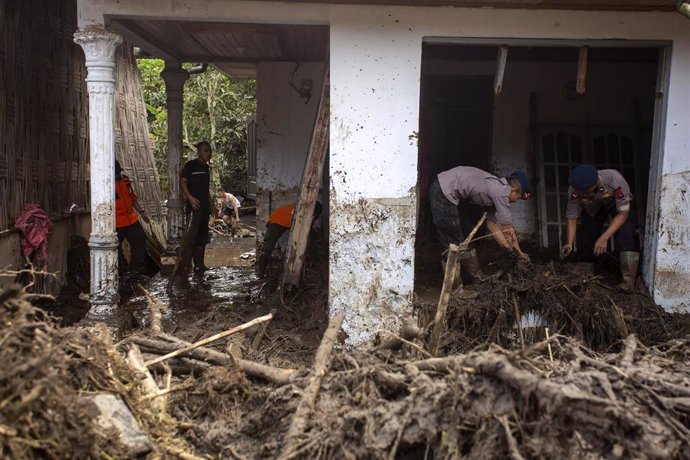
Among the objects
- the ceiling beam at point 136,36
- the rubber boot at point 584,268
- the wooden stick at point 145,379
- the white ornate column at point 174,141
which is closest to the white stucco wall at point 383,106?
the rubber boot at point 584,268

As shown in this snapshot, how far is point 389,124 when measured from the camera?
684 centimetres

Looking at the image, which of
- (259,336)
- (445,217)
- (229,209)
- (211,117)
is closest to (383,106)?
(445,217)

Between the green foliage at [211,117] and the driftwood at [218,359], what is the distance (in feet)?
47.8

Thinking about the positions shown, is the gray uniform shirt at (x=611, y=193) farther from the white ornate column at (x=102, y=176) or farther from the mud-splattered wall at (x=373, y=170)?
the white ornate column at (x=102, y=176)

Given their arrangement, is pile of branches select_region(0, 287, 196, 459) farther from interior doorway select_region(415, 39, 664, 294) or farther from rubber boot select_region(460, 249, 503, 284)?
interior doorway select_region(415, 39, 664, 294)

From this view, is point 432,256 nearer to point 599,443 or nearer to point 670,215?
point 670,215

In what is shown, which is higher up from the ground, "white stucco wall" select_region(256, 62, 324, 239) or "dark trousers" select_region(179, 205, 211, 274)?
"white stucco wall" select_region(256, 62, 324, 239)

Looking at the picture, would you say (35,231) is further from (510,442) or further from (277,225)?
(510,442)

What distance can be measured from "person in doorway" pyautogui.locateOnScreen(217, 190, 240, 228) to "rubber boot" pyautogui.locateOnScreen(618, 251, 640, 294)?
10.9 metres

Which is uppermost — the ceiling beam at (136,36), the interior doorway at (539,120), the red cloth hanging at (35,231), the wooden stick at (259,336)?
the ceiling beam at (136,36)

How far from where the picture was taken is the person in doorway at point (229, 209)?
16978 mm

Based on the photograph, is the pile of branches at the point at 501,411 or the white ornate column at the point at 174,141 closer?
the pile of branches at the point at 501,411

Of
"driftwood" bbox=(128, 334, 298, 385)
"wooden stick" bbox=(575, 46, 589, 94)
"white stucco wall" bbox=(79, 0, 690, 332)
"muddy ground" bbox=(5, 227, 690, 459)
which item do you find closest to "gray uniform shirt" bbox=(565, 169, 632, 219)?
"white stucco wall" bbox=(79, 0, 690, 332)

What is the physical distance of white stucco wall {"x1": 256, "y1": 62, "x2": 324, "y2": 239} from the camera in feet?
35.1
